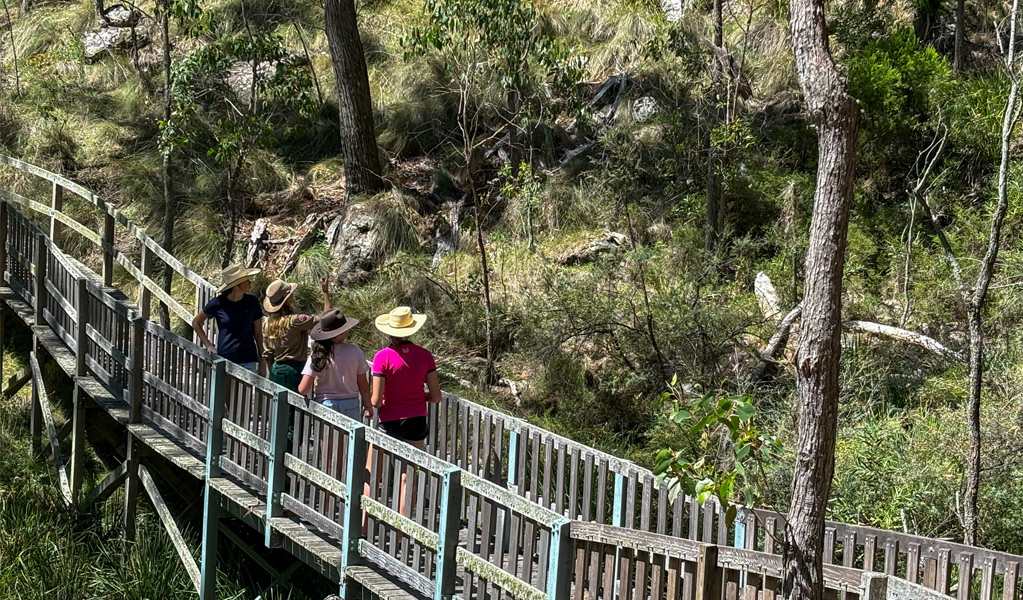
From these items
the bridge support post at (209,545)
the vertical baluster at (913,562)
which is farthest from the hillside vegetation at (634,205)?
the bridge support post at (209,545)

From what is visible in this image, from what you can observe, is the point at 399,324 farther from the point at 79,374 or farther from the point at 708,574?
the point at 79,374

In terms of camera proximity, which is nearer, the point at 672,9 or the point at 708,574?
the point at 708,574

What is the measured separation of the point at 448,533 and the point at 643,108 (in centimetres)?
1214

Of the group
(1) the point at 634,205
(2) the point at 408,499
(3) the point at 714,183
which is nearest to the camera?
(2) the point at 408,499

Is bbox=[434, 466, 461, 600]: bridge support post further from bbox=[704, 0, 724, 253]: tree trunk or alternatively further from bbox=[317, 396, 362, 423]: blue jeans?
bbox=[704, 0, 724, 253]: tree trunk

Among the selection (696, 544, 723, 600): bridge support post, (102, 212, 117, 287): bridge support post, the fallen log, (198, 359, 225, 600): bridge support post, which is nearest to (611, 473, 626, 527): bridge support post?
(696, 544, 723, 600): bridge support post

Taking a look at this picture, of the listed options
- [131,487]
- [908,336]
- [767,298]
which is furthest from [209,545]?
[767,298]

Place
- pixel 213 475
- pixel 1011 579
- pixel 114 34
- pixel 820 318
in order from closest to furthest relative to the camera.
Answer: pixel 820 318 → pixel 1011 579 → pixel 213 475 → pixel 114 34

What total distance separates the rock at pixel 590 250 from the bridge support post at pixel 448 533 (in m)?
9.19

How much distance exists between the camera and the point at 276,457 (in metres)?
7.53

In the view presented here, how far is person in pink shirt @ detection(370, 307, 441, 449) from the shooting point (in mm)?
7500

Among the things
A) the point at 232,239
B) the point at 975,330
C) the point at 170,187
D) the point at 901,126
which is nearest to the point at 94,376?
the point at 170,187

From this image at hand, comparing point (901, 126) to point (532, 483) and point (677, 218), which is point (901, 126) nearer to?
point (677, 218)

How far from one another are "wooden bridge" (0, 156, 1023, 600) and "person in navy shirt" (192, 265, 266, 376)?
319mm
